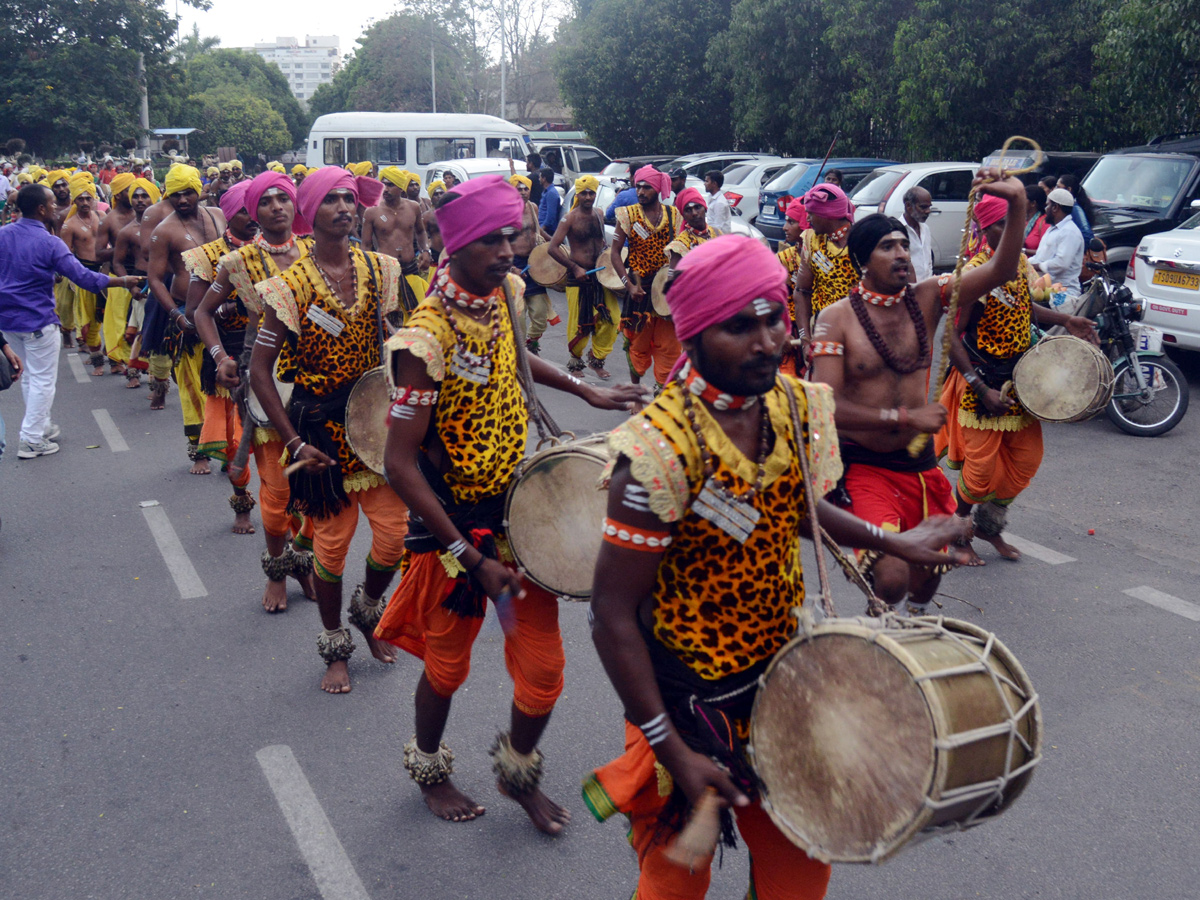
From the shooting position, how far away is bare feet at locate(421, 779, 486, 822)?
146 inches

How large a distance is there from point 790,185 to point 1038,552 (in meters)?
13.0

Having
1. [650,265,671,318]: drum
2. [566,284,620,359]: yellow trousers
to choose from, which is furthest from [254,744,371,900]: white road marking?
[566,284,620,359]: yellow trousers

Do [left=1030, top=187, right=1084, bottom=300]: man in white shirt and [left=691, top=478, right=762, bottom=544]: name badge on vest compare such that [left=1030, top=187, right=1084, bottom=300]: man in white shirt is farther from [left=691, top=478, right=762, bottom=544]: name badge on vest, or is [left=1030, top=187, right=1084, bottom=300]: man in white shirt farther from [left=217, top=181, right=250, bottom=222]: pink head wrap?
[left=691, top=478, right=762, bottom=544]: name badge on vest

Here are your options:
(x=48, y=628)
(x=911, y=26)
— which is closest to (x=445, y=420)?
(x=48, y=628)

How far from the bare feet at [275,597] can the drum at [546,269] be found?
576 cm

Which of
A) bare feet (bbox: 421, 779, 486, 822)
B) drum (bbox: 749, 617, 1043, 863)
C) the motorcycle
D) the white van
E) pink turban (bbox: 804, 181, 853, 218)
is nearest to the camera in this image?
drum (bbox: 749, 617, 1043, 863)

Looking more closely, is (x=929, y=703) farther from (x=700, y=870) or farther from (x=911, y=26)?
(x=911, y=26)

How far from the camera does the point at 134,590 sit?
231 inches

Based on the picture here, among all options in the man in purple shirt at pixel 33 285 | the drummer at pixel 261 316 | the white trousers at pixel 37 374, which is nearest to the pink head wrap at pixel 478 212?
the drummer at pixel 261 316

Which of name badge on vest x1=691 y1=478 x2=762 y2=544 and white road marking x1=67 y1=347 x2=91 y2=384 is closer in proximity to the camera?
name badge on vest x1=691 y1=478 x2=762 y2=544

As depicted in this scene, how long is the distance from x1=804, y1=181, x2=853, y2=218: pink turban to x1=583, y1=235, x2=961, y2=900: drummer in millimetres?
4426

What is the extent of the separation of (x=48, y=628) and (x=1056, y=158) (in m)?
15.3

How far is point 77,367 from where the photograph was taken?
12461 mm

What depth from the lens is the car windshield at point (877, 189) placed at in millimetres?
15805
